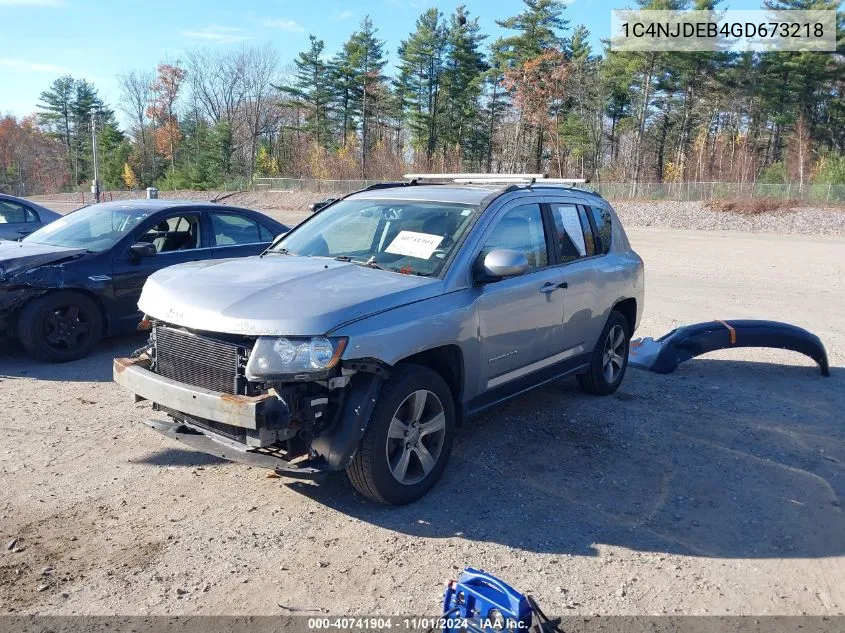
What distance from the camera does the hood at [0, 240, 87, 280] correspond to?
691 centimetres

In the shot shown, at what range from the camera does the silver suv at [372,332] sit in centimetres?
372

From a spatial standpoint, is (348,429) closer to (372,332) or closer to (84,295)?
(372,332)

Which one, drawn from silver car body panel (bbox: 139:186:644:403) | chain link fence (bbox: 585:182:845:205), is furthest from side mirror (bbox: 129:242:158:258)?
chain link fence (bbox: 585:182:845:205)

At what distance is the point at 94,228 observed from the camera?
8.00 meters

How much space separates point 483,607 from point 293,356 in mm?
1638

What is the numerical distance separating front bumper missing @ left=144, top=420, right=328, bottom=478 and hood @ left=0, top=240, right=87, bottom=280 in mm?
3828

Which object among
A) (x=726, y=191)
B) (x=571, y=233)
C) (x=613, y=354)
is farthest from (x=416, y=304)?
(x=726, y=191)

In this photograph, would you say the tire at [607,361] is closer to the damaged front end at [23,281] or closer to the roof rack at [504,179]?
the roof rack at [504,179]

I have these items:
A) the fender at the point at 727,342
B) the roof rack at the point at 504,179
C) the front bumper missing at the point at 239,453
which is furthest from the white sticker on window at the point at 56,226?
the fender at the point at 727,342

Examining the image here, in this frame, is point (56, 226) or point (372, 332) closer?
point (372, 332)

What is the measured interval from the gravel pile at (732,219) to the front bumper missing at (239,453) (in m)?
36.2

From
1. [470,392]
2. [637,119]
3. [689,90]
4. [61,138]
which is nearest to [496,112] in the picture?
[637,119]

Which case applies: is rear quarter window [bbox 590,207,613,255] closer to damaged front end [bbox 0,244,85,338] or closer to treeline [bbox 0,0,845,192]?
damaged front end [bbox 0,244,85,338]

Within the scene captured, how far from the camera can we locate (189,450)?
4.98 m
